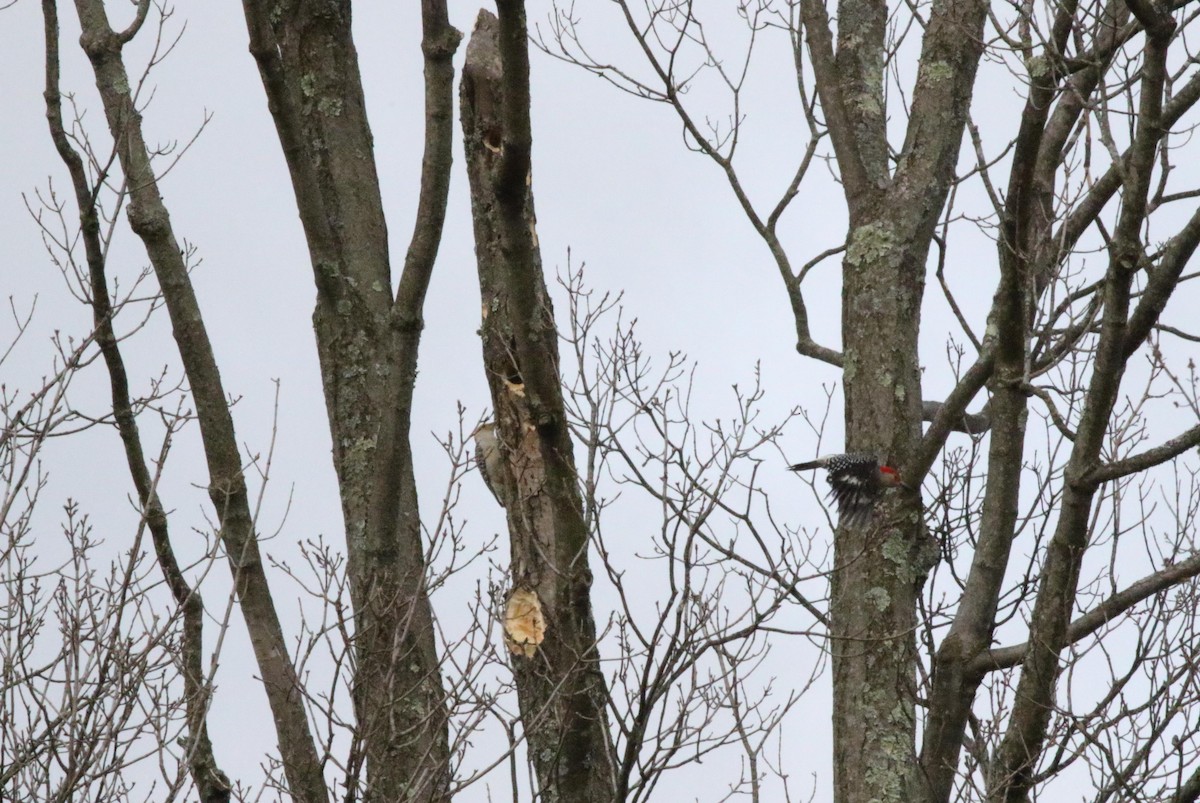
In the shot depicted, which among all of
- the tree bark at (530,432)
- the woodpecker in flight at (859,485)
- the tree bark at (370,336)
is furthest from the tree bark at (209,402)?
the woodpecker in flight at (859,485)

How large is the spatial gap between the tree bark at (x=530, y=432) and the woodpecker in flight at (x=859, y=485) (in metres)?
1.14

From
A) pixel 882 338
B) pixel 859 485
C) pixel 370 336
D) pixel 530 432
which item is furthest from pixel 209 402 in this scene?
pixel 882 338

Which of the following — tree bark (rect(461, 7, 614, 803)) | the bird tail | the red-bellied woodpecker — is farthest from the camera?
the bird tail

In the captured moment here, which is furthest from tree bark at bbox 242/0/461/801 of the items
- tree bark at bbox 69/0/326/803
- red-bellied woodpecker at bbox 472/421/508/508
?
red-bellied woodpecker at bbox 472/421/508/508

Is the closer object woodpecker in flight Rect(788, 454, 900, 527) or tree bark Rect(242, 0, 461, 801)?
tree bark Rect(242, 0, 461, 801)

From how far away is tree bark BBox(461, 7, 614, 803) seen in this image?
309 cm

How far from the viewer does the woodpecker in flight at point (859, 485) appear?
14.6 feet

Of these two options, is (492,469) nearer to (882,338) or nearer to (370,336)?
(370,336)

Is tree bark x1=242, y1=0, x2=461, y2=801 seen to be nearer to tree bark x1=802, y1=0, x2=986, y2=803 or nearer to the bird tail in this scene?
tree bark x1=802, y1=0, x2=986, y2=803

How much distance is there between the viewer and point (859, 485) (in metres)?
4.52

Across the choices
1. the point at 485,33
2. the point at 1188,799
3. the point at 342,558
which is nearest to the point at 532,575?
the point at 342,558

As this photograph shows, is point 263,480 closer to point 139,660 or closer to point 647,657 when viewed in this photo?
point 139,660

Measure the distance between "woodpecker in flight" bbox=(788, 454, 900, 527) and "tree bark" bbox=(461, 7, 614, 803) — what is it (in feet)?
3.73

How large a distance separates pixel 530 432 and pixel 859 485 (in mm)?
1212
